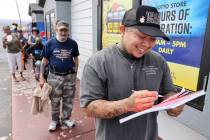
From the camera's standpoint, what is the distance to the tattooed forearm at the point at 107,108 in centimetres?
131

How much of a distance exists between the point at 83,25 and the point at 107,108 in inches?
213

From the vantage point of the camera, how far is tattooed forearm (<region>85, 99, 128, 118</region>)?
1.31 m

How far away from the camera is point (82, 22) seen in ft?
21.7

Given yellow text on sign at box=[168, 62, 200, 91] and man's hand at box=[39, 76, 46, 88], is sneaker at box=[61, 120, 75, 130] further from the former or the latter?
yellow text on sign at box=[168, 62, 200, 91]

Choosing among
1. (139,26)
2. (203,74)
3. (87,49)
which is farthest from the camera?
(87,49)

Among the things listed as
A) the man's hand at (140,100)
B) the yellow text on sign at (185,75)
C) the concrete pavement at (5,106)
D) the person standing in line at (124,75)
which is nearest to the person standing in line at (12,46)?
the concrete pavement at (5,106)

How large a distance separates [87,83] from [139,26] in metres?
0.49

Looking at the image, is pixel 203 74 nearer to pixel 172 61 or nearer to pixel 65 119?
pixel 172 61

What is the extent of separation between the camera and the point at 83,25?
6.54 meters

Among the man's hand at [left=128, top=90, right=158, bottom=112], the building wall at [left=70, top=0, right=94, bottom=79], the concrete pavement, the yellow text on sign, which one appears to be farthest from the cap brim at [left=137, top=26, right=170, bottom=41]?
the building wall at [left=70, top=0, right=94, bottom=79]

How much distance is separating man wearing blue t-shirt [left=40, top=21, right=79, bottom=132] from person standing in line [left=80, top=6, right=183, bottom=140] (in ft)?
7.18

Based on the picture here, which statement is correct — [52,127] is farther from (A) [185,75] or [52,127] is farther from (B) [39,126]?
(A) [185,75]

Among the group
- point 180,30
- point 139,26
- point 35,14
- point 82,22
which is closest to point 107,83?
point 139,26

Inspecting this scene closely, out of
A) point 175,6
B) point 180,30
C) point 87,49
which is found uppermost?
point 175,6
